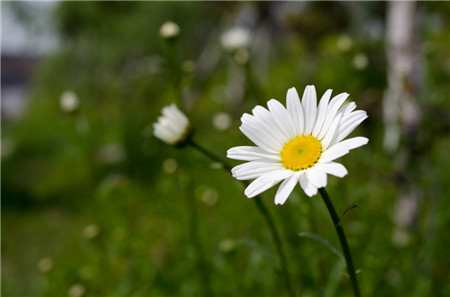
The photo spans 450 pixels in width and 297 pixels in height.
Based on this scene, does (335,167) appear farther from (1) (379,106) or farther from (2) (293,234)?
(1) (379,106)

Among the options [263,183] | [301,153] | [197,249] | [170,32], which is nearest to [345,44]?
[170,32]

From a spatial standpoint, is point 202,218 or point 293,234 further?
point 202,218

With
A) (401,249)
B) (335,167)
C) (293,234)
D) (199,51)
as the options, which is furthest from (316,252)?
(199,51)

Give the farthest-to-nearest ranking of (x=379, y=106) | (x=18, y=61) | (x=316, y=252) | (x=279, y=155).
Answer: (x=18, y=61), (x=379, y=106), (x=316, y=252), (x=279, y=155)

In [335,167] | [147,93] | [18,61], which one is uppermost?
[18,61]

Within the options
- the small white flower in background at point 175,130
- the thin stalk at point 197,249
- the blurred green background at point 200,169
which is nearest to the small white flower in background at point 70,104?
the blurred green background at point 200,169

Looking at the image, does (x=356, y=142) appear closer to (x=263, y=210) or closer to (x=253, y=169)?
(x=253, y=169)

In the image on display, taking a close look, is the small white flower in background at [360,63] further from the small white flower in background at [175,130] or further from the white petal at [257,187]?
the white petal at [257,187]
